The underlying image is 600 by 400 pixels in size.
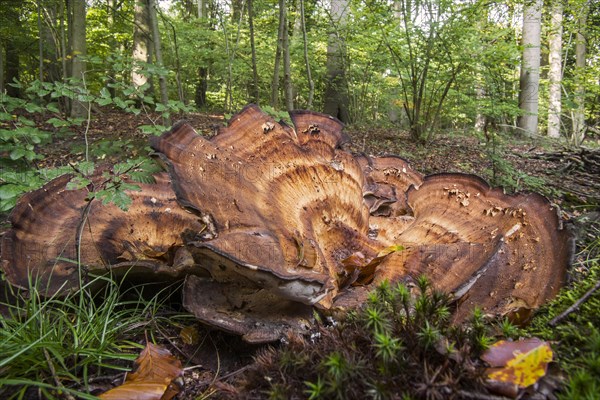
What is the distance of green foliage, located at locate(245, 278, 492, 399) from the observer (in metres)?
1.13

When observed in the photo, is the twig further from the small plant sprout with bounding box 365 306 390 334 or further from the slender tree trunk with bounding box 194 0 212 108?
the slender tree trunk with bounding box 194 0 212 108

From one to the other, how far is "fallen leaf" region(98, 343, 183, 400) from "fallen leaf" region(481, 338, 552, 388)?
4.42 feet

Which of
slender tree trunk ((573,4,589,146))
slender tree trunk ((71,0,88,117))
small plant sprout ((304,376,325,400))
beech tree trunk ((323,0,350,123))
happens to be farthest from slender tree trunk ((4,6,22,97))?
slender tree trunk ((573,4,589,146))

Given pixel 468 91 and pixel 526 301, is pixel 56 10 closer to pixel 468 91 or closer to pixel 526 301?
pixel 468 91

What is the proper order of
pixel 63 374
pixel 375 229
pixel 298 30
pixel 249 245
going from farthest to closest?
pixel 298 30 < pixel 375 229 < pixel 249 245 < pixel 63 374

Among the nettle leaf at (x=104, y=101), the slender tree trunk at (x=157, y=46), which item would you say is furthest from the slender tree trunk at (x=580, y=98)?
the nettle leaf at (x=104, y=101)

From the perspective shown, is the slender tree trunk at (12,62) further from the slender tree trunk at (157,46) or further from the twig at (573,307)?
the twig at (573,307)

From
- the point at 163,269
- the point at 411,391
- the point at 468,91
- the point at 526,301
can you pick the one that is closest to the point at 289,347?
the point at 411,391

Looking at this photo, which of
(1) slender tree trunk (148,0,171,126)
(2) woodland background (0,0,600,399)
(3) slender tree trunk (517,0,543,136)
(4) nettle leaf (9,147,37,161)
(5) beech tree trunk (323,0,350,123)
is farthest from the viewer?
(3) slender tree trunk (517,0,543,136)

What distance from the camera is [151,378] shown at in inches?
71.1

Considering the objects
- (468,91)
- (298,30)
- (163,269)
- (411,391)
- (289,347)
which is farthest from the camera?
(298,30)

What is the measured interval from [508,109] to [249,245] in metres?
8.21

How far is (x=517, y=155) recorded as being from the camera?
27.7 feet

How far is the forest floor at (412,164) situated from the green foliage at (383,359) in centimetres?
30
